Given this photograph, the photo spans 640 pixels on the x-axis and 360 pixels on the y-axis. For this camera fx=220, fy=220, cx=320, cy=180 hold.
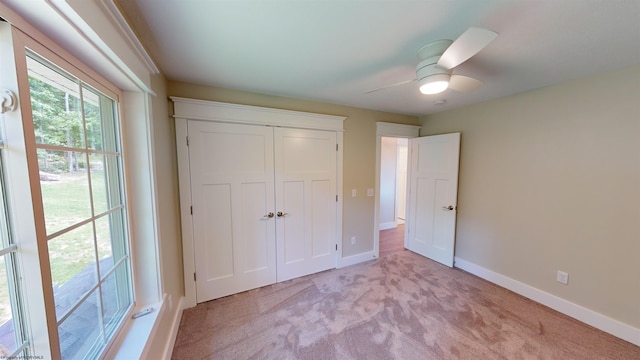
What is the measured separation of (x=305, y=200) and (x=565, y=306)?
2.81 metres

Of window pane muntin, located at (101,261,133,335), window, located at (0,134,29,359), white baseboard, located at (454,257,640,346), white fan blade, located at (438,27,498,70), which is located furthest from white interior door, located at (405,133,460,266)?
window, located at (0,134,29,359)

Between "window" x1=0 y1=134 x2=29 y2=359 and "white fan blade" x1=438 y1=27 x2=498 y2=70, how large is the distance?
69.9 inches

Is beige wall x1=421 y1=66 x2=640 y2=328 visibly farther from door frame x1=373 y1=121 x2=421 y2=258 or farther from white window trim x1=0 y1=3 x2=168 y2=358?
white window trim x1=0 y1=3 x2=168 y2=358

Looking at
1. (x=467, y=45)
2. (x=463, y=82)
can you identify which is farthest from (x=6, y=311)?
(x=463, y=82)

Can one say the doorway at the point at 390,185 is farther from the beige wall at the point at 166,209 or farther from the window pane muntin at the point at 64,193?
the window pane muntin at the point at 64,193

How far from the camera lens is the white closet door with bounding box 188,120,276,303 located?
223 centimetres

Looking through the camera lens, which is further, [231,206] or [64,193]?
[231,206]

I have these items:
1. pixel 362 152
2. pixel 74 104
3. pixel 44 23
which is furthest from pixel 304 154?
pixel 44 23

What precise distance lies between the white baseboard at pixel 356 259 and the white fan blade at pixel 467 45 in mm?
2559

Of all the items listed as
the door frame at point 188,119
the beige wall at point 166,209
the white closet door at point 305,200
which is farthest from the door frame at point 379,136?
the beige wall at point 166,209

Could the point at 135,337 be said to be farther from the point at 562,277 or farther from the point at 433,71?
the point at 562,277

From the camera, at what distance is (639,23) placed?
1.21m

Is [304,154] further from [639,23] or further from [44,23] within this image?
[639,23]

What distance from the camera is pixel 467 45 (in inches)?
43.6
